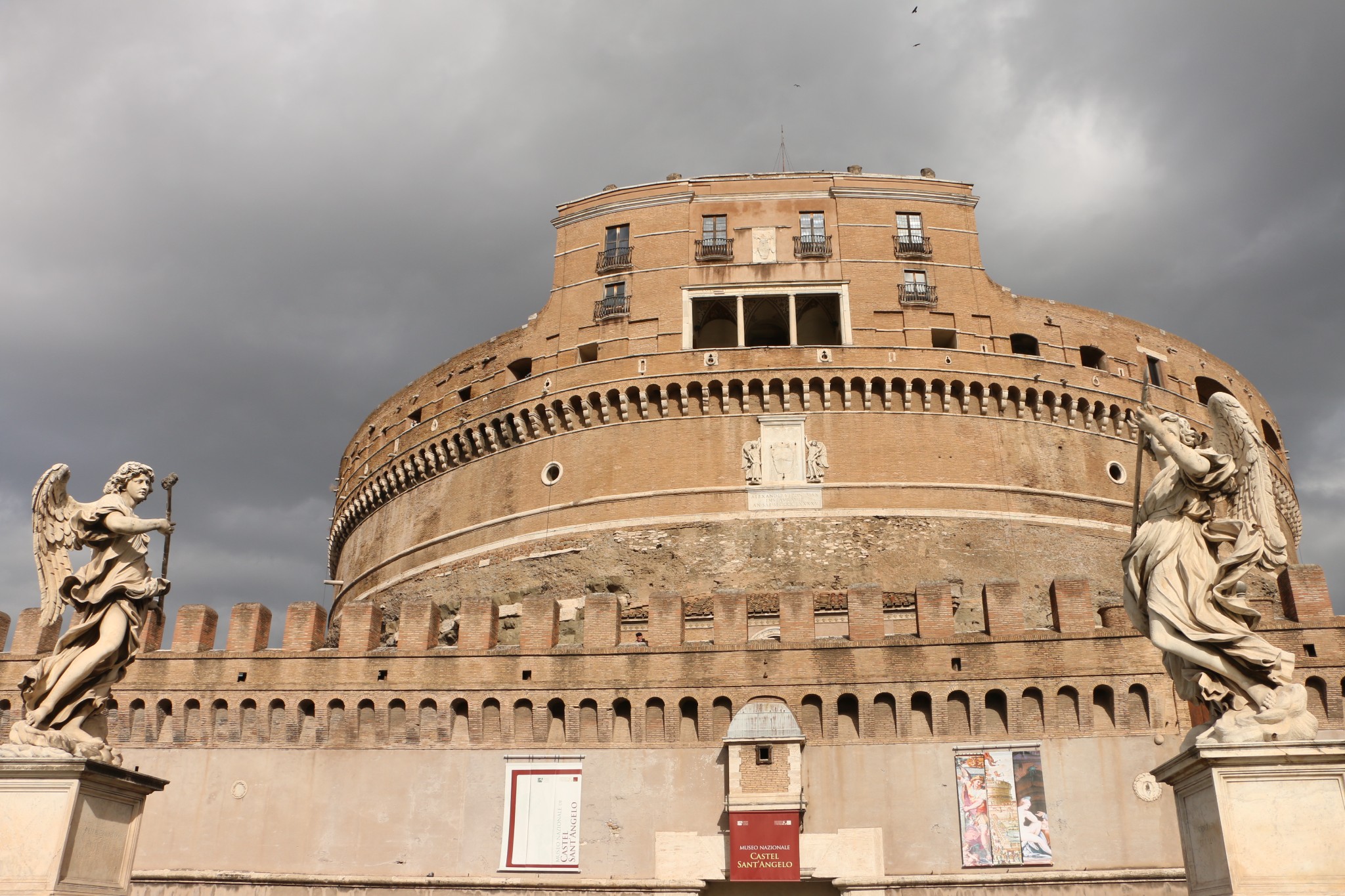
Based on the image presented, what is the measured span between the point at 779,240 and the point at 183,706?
17.6 metres

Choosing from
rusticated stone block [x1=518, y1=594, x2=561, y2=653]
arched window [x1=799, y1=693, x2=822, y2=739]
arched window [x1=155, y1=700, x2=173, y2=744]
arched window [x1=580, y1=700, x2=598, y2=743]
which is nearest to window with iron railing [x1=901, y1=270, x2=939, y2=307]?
arched window [x1=799, y1=693, x2=822, y2=739]

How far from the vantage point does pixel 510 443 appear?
2895cm

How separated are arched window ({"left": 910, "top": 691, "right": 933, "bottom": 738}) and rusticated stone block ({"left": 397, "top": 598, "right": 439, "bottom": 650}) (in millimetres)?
8114

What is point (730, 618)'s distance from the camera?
18547 millimetres

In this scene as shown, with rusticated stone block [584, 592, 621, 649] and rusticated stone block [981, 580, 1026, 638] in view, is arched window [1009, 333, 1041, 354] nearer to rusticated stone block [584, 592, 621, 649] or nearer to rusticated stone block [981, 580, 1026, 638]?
rusticated stone block [981, 580, 1026, 638]

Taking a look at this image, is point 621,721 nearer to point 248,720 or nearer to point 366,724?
point 366,724

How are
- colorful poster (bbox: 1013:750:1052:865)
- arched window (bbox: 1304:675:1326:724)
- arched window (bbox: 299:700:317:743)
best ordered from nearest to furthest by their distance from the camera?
colorful poster (bbox: 1013:750:1052:865) < arched window (bbox: 1304:675:1326:724) < arched window (bbox: 299:700:317:743)

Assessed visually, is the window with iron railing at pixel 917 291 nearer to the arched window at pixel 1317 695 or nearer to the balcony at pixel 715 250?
the balcony at pixel 715 250

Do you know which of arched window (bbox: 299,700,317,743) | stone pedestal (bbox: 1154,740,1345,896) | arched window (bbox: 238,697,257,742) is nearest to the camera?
stone pedestal (bbox: 1154,740,1345,896)

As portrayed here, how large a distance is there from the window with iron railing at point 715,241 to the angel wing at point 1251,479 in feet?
71.3

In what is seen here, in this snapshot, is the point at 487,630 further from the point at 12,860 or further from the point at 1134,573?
the point at 1134,573

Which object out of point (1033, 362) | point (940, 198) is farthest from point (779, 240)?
point (1033, 362)

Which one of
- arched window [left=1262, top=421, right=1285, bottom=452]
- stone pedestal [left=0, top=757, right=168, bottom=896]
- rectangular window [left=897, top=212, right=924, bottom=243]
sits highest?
rectangular window [left=897, top=212, right=924, bottom=243]

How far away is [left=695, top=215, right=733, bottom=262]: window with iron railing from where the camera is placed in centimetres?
2856
